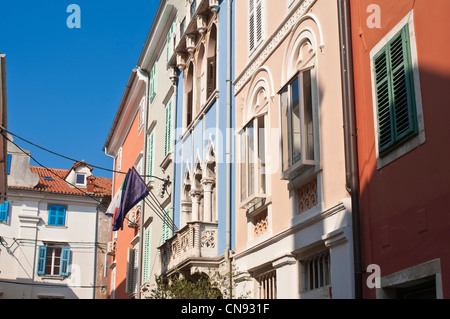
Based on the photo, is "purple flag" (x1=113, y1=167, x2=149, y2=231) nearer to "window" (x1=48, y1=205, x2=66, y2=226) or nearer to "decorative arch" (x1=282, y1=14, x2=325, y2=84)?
"decorative arch" (x1=282, y1=14, x2=325, y2=84)

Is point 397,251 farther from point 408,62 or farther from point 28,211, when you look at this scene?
point 28,211

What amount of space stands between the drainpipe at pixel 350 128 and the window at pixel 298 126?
129 centimetres

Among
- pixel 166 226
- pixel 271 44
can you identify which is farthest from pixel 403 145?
pixel 166 226

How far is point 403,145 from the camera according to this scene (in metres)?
8.82

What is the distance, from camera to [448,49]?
8062 mm

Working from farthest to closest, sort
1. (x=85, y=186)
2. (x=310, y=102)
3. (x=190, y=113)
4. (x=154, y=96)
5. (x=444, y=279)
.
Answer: (x=85, y=186)
(x=154, y=96)
(x=190, y=113)
(x=310, y=102)
(x=444, y=279)

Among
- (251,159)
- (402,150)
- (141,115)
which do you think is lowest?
(402,150)

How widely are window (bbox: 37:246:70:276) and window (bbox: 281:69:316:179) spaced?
2992 cm

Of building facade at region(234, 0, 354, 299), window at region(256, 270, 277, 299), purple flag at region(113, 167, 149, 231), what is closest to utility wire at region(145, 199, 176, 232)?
purple flag at region(113, 167, 149, 231)

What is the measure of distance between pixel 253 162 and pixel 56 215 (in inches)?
1134

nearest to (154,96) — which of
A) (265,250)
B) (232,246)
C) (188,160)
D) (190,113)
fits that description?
(190,113)

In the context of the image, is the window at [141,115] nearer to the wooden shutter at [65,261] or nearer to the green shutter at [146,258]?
the green shutter at [146,258]

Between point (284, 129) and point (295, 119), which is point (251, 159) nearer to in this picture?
point (284, 129)

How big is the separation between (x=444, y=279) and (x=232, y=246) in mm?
8075
